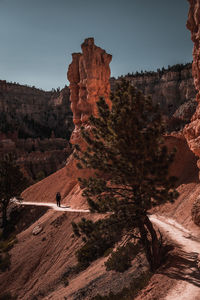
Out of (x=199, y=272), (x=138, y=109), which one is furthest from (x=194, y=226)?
(x=138, y=109)

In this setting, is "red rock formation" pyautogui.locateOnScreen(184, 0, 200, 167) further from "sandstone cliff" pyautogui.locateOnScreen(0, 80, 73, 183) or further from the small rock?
"sandstone cliff" pyautogui.locateOnScreen(0, 80, 73, 183)

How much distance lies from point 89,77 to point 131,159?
27.2 metres

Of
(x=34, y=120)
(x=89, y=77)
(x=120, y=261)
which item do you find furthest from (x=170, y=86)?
(x=120, y=261)

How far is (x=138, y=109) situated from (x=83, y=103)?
88.9 ft

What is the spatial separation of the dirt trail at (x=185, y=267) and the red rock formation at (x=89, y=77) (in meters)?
22.2

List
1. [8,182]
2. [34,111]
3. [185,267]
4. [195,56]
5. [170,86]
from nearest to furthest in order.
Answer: [185,267]
[195,56]
[8,182]
[170,86]
[34,111]

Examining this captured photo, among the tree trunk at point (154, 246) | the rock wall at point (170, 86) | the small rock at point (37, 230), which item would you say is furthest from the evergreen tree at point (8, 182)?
the rock wall at point (170, 86)

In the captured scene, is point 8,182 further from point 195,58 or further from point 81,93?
point 195,58

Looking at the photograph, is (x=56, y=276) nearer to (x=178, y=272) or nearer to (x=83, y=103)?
(x=178, y=272)

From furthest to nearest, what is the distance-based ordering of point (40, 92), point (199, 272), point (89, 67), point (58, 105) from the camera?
point (40, 92) < point (58, 105) < point (89, 67) < point (199, 272)

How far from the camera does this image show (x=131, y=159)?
11102 mm

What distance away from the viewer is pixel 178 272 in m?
10.4

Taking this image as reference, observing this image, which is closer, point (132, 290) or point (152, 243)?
point (132, 290)

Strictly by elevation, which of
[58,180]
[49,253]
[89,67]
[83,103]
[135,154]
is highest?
[89,67]
